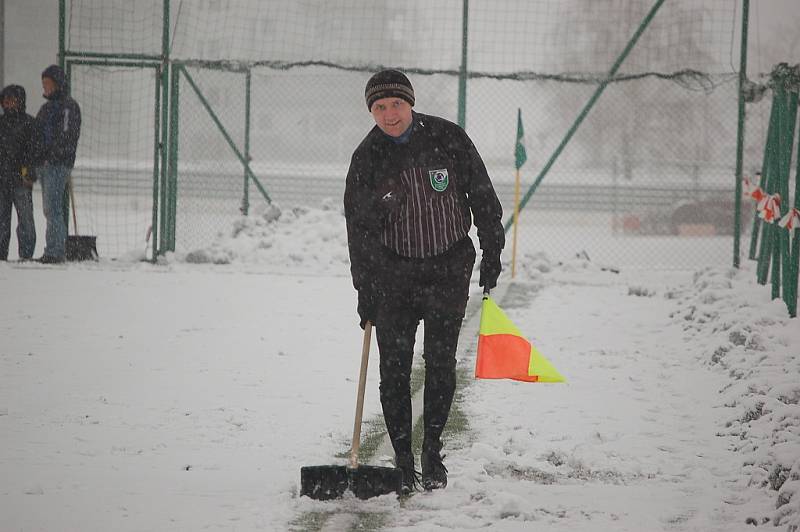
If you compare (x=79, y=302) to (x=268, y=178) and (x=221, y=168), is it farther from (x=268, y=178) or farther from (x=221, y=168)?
(x=268, y=178)

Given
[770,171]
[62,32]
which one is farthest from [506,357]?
[62,32]

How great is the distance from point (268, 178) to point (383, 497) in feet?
90.2

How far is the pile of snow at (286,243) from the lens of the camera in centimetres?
1379

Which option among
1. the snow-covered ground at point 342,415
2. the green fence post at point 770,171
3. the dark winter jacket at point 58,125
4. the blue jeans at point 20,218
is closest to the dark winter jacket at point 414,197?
the snow-covered ground at point 342,415

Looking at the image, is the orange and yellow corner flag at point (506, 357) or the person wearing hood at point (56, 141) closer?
the orange and yellow corner flag at point (506, 357)

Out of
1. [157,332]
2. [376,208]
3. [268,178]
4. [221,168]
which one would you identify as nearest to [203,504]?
[376,208]

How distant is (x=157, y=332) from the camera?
852 cm

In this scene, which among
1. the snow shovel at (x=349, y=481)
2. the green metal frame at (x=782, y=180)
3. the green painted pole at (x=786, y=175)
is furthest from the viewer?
the green painted pole at (x=786, y=175)

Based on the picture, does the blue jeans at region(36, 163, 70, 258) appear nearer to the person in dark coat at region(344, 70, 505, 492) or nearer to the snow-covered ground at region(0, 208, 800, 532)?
the snow-covered ground at region(0, 208, 800, 532)

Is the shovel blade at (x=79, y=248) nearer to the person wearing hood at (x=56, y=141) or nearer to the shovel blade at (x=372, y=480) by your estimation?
the person wearing hood at (x=56, y=141)

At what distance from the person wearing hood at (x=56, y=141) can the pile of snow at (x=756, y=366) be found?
7227 millimetres

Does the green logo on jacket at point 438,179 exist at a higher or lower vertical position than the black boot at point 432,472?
higher

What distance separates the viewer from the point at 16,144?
12.2 m

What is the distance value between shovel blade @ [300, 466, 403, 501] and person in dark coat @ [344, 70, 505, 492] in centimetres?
15
